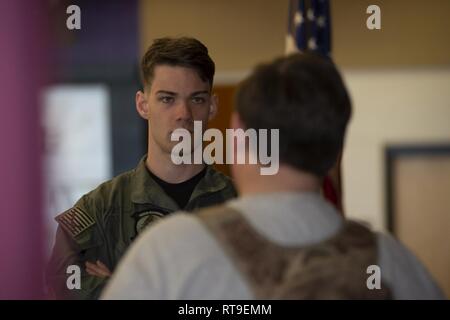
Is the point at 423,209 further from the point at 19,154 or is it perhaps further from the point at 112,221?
the point at 112,221

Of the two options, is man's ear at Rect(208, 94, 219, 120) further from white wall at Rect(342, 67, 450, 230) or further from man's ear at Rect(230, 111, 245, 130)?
white wall at Rect(342, 67, 450, 230)

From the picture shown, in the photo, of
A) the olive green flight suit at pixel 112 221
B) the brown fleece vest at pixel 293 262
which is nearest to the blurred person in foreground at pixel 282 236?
the brown fleece vest at pixel 293 262

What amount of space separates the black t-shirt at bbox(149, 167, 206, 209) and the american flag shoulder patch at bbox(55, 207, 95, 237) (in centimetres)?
17

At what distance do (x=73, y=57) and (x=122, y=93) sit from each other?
53 cm

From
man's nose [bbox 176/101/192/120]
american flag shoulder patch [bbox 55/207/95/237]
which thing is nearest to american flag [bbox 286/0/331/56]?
man's nose [bbox 176/101/192/120]

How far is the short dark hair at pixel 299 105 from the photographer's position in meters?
1.21

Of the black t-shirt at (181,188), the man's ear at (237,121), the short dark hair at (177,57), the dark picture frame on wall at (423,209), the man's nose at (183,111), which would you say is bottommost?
the dark picture frame on wall at (423,209)

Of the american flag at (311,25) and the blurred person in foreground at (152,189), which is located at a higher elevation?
the american flag at (311,25)

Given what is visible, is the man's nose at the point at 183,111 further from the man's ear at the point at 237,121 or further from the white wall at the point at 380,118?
the white wall at the point at 380,118

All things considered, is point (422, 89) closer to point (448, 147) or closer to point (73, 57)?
point (448, 147)

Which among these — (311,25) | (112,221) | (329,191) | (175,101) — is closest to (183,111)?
(175,101)

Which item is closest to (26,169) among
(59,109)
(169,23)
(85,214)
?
(59,109)

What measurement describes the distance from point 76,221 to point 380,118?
4464mm

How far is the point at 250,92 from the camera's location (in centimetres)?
121
